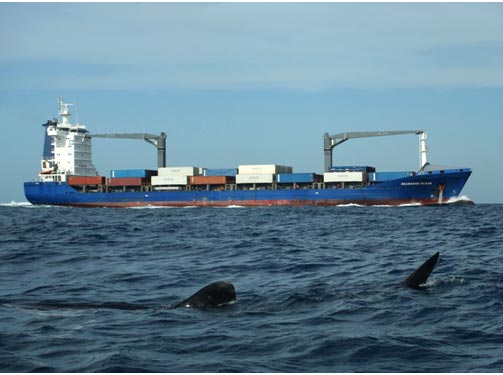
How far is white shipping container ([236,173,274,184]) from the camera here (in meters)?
83.0

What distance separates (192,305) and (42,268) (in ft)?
25.3

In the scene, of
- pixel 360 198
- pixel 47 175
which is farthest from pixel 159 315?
pixel 47 175

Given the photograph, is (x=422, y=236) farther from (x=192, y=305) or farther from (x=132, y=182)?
(x=132, y=182)

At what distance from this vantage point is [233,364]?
7.73 meters

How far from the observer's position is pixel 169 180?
8569 centimetres

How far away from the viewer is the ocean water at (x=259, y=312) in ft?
26.1

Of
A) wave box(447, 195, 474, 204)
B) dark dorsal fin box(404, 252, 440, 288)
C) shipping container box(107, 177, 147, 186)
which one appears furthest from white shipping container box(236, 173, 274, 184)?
dark dorsal fin box(404, 252, 440, 288)

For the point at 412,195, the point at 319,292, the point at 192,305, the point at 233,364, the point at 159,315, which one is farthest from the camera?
the point at 412,195

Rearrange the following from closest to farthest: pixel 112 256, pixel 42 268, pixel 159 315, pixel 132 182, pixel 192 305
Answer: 1. pixel 159 315
2. pixel 192 305
3. pixel 42 268
4. pixel 112 256
5. pixel 132 182

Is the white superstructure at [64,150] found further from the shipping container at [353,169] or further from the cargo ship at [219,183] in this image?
the shipping container at [353,169]

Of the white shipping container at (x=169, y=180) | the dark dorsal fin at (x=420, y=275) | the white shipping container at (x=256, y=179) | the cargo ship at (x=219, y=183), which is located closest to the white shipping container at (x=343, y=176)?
the cargo ship at (x=219, y=183)

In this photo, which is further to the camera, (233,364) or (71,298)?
(71,298)

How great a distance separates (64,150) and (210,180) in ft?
84.8

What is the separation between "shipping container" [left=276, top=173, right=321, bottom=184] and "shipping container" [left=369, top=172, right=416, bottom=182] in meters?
7.72
